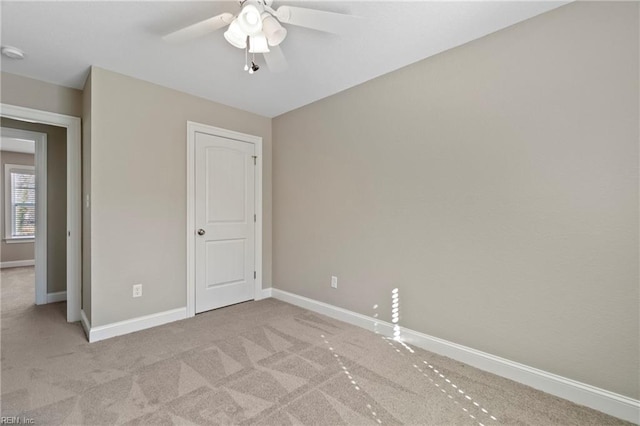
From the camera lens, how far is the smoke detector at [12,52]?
7.47 feet

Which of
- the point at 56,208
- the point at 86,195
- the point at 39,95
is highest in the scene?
the point at 39,95

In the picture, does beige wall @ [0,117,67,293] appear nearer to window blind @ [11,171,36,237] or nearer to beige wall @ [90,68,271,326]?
beige wall @ [90,68,271,326]

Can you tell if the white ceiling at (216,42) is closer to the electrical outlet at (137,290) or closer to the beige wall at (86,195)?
the beige wall at (86,195)

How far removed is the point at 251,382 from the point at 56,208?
3.69 m

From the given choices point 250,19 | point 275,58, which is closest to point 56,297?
point 275,58

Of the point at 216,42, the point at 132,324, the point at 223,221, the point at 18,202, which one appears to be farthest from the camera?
the point at 18,202

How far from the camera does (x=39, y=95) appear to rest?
2846mm

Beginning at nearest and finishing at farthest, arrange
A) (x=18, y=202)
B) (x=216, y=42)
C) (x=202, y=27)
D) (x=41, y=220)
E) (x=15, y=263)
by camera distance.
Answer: (x=202, y=27) < (x=216, y=42) < (x=41, y=220) < (x=15, y=263) < (x=18, y=202)

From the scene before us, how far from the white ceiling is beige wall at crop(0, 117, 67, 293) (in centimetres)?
125

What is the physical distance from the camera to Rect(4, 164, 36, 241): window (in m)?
6.04

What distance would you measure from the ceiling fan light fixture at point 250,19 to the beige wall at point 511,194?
1.47 m

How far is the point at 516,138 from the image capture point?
202cm

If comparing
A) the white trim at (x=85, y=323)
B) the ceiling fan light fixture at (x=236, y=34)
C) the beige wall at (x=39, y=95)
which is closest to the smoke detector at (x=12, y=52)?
the beige wall at (x=39, y=95)

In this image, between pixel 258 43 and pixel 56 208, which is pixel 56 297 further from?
pixel 258 43
